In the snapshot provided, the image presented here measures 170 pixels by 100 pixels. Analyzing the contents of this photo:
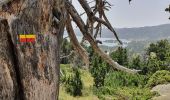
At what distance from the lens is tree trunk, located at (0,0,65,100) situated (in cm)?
370

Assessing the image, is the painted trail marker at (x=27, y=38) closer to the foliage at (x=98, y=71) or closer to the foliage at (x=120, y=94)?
the foliage at (x=120, y=94)

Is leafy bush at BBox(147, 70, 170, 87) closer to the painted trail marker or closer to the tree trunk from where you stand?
the tree trunk

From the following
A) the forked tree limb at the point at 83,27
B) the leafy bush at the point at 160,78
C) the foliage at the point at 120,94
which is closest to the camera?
the forked tree limb at the point at 83,27

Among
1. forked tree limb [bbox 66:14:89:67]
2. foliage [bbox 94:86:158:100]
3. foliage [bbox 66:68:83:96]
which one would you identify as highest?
forked tree limb [bbox 66:14:89:67]

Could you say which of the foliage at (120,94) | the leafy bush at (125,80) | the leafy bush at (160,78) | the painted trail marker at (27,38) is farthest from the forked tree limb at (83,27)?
the leafy bush at (160,78)

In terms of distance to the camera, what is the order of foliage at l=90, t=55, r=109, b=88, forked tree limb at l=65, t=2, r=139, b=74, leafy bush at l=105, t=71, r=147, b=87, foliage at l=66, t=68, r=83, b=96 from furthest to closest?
1. foliage at l=90, t=55, r=109, b=88
2. foliage at l=66, t=68, r=83, b=96
3. leafy bush at l=105, t=71, r=147, b=87
4. forked tree limb at l=65, t=2, r=139, b=74

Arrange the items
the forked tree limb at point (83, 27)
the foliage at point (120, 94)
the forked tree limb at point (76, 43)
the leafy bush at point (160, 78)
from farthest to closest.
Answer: the leafy bush at point (160, 78) → the foliage at point (120, 94) → the forked tree limb at point (76, 43) → the forked tree limb at point (83, 27)

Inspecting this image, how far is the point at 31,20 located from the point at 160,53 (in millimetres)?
52846

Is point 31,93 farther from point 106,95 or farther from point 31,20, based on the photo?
point 106,95

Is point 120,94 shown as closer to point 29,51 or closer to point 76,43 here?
point 76,43

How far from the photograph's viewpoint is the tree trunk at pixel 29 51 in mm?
3695

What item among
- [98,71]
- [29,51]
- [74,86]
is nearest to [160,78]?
[74,86]

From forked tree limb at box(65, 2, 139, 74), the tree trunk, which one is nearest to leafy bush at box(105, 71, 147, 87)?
forked tree limb at box(65, 2, 139, 74)

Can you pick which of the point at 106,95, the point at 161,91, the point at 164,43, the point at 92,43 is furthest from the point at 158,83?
the point at 164,43
